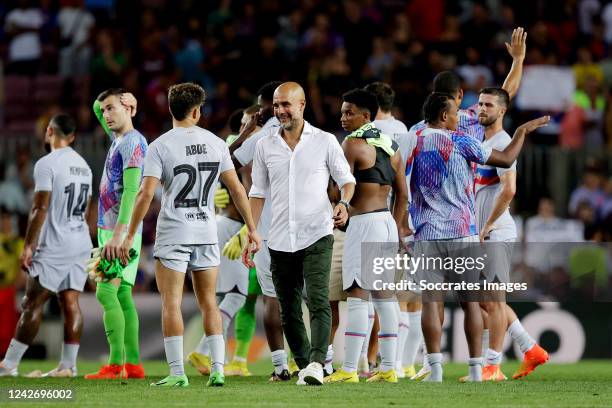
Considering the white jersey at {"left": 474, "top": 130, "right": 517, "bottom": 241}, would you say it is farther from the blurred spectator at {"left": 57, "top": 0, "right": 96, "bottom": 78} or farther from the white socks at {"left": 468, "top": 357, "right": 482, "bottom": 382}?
the blurred spectator at {"left": 57, "top": 0, "right": 96, "bottom": 78}

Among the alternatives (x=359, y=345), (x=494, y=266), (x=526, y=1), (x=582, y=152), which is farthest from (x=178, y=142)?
(x=526, y=1)

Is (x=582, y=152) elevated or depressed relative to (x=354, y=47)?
depressed

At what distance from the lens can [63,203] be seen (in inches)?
527

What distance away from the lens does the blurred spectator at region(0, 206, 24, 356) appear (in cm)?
1764

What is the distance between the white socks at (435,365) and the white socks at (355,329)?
0.67m

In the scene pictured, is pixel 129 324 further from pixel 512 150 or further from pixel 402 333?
pixel 512 150

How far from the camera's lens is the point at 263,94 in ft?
41.5

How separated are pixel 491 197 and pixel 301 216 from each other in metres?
2.68

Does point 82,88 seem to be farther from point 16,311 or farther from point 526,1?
point 526,1

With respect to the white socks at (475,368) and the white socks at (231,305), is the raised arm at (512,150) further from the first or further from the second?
the white socks at (231,305)

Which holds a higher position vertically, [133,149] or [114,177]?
[133,149]

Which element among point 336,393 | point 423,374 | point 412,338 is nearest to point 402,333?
point 412,338

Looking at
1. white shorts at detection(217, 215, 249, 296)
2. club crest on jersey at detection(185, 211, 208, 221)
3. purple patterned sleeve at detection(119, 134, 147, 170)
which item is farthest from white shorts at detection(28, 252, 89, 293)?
club crest on jersey at detection(185, 211, 208, 221)

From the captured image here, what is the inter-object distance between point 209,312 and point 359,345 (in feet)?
4.35
